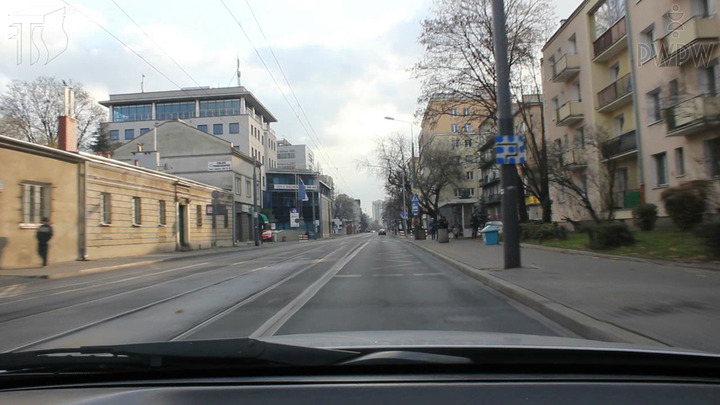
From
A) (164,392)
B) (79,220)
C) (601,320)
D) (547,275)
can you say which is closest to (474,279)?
(547,275)

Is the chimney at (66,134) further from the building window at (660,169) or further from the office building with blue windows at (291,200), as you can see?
the office building with blue windows at (291,200)

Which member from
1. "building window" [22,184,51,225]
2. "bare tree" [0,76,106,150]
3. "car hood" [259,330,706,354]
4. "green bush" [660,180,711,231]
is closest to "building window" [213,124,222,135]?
"bare tree" [0,76,106,150]

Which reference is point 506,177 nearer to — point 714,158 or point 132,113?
point 714,158

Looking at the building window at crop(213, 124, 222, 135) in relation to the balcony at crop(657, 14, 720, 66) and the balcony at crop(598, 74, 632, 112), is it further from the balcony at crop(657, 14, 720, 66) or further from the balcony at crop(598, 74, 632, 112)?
the balcony at crop(657, 14, 720, 66)

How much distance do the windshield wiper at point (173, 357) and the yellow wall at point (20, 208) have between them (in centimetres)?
1843

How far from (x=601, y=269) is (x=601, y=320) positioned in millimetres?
5663

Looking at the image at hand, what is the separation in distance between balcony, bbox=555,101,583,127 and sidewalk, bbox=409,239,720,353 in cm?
1906

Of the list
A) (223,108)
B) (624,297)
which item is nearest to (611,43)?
(624,297)

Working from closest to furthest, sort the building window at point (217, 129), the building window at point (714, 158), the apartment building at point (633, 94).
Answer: the building window at point (714, 158) → the apartment building at point (633, 94) → the building window at point (217, 129)

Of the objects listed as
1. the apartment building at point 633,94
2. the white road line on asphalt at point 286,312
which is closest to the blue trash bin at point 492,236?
the apartment building at point 633,94

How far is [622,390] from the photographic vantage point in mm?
2072

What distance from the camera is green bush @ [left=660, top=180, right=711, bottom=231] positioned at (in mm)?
12977

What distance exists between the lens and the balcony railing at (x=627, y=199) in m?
23.5

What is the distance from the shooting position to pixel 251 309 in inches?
300
